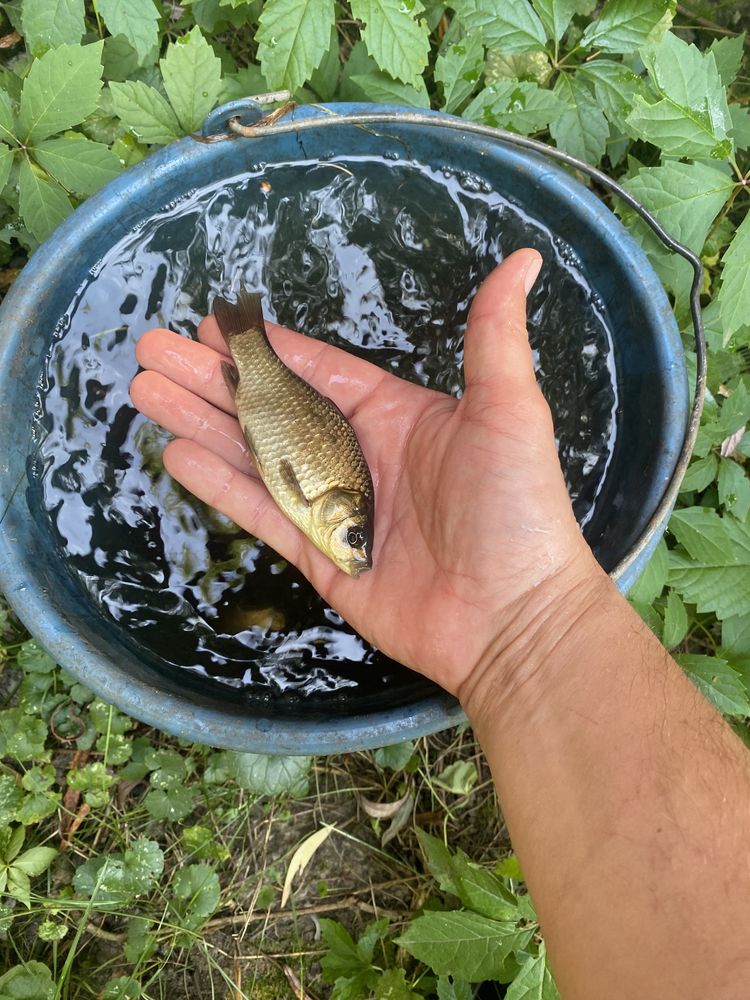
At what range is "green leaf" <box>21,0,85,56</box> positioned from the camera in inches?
82.7

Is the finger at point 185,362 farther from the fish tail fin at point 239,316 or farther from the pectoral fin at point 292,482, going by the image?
the pectoral fin at point 292,482

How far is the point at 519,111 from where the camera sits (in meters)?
2.38

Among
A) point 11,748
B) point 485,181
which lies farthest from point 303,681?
point 485,181

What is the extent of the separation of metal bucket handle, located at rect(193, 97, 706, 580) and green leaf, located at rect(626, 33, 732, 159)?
18cm

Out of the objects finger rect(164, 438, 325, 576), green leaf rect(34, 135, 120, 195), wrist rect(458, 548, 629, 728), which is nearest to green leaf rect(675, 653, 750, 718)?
wrist rect(458, 548, 629, 728)

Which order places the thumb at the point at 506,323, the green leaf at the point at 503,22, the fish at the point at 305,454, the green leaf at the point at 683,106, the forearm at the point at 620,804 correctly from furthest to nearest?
the green leaf at the point at 503,22
the fish at the point at 305,454
the green leaf at the point at 683,106
the thumb at the point at 506,323
the forearm at the point at 620,804

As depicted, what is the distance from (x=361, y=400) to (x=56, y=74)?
1.31 meters

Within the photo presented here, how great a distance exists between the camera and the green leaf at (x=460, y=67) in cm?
237

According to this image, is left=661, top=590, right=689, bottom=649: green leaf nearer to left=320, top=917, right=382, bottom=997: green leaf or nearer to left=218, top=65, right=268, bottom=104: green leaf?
left=320, top=917, right=382, bottom=997: green leaf

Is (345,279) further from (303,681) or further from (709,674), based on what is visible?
(709,674)

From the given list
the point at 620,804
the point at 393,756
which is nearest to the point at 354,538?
the point at 620,804

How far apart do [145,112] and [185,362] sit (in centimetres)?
80

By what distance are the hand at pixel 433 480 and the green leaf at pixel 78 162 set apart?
0.51 meters

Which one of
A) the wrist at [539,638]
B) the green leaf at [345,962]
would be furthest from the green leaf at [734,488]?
the green leaf at [345,962]
